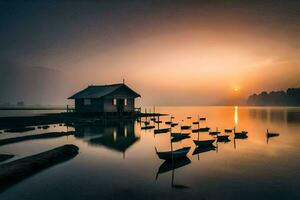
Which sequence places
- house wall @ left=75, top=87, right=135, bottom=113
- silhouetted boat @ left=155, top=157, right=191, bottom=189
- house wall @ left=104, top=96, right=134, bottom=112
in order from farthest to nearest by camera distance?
house wall @ left=104, top=96, right=134, bottom=112
house wall @ left=75, top=87, right=135, bottom=113
silhouetted boat @ left=155, top=157, right=191, bottom=189

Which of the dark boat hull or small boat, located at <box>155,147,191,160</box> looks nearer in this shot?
small boat, located at <box>155,147,191,160</box>

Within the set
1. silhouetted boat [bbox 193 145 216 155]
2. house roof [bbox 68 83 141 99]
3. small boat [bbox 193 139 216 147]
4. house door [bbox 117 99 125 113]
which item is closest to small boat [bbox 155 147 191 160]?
silhouetted boat [bbox 193 145 216 155]

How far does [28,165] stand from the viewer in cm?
1755

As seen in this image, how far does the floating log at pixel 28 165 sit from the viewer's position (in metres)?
15.3

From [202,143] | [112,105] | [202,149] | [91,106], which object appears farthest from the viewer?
[91,106]

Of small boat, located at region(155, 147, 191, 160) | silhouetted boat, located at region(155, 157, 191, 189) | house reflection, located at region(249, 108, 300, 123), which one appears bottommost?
house reflection, located at region(249, 108, 300, 123)

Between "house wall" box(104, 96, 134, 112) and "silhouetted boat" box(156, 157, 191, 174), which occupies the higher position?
"house wall" box(104, 96, 134, 112)

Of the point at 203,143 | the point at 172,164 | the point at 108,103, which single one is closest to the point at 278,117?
the point at 108,103

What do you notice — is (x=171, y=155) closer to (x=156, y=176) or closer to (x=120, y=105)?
(x=156, y=176)

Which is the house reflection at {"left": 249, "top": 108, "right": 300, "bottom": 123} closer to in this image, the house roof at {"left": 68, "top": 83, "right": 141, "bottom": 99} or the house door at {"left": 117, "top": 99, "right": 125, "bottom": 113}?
the house door at {"left": 117, "top": 99, "right": 125, "bottom": 113}

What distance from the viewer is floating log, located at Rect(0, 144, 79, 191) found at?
50.1 ft

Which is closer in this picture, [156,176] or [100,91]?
[156,176]

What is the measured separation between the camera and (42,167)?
1872 centimetres

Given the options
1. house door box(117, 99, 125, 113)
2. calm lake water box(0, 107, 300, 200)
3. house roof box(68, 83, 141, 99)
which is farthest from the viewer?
house door box(117, 99, 125, 113)
